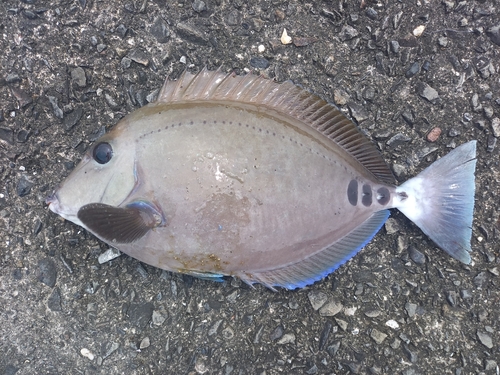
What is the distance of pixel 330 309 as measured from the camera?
2.29m

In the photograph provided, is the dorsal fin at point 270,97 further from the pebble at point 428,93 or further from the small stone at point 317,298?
the small stone at point 317,298

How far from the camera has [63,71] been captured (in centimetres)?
232

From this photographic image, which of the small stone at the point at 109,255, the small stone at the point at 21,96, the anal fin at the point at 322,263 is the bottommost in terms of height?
the small stone at the point at 109,255

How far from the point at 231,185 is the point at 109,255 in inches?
36.4

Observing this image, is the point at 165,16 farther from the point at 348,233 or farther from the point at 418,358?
the point at 418,358

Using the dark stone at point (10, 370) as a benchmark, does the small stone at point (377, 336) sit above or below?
above

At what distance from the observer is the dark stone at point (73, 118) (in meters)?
2.31

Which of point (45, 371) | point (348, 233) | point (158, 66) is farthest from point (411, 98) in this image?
point (45, 371)

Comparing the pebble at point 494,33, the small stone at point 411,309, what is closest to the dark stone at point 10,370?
the small stone at point 411,309

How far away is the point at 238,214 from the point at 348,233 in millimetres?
636

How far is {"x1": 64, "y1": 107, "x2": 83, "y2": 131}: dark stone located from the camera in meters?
2.31

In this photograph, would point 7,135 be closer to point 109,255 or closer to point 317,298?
point 109,255

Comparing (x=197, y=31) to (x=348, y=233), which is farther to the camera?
(x=197, y=31)

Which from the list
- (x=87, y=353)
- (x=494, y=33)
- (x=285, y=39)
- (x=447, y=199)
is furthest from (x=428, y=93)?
(x=87, y=353)
